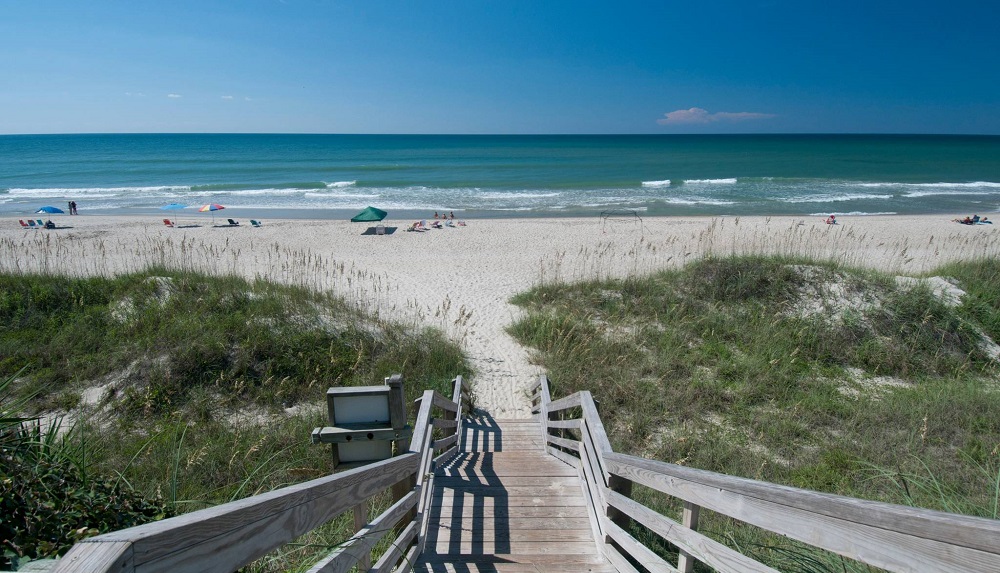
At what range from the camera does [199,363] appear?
763 centimetres

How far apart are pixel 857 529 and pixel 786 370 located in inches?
297

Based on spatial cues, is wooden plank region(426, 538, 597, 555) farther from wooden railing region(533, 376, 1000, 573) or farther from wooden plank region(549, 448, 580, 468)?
wooden plank region(549, 448, 580, 468)

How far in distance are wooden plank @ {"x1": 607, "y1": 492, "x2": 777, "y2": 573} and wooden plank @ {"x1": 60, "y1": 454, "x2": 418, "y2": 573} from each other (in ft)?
4.69

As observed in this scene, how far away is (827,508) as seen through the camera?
147 cm

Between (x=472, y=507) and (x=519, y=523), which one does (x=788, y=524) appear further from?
(x=472, y=507)

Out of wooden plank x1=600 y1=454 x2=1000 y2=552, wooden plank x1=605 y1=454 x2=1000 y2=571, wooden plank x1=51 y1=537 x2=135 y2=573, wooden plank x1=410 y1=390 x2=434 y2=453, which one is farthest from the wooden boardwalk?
wooden plank x1=51 y1=537 x2=135 y2=573

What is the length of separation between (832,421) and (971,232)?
21.1 m

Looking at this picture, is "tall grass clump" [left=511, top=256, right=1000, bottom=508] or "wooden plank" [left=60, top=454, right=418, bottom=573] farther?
Answer: "tall grass clump" [left=511, top=256, right=1000, bottom=508]

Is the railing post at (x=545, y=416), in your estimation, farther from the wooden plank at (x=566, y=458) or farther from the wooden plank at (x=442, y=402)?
the wooden plank at (x=442, y=402)

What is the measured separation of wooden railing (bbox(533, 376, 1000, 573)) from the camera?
1148 millimetres

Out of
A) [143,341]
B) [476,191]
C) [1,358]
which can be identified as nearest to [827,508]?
[143,341]

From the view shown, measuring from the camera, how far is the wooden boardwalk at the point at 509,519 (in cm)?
331

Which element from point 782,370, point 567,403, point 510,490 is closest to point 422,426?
point 510,490

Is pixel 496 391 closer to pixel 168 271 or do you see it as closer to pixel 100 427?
pixel 100 427
